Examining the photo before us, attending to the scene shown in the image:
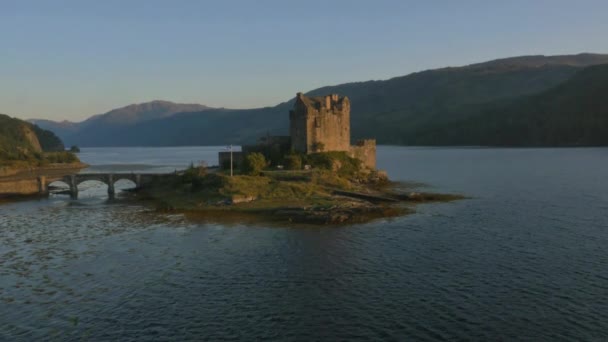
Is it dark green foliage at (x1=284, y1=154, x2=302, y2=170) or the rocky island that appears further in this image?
dark green foliage at (x1=284, y1=154, x2=302, y2=170)

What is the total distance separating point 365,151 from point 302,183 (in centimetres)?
3788

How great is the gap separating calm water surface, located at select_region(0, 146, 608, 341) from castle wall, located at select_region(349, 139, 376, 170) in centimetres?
4697

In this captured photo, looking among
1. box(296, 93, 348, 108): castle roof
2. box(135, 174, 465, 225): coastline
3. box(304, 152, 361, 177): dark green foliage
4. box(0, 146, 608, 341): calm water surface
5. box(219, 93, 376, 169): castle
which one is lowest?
box(0, 146, 608, 341): calm water surface

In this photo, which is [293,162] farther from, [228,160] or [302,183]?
[228,160]

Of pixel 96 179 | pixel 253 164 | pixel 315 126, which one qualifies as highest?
pixel 315 126

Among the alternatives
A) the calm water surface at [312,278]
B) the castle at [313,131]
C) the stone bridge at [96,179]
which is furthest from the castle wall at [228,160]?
the calm water surface at [312,278]

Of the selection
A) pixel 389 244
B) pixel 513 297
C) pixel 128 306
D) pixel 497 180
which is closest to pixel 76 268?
pixel 128 306

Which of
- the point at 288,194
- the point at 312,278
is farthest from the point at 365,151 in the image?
the point at 312,278

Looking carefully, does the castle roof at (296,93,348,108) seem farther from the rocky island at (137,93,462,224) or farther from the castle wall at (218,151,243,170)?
the castle wall at (218,151,243,170)

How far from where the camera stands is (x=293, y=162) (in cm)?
9756

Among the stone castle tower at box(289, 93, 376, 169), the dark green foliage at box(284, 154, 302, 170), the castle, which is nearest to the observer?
the dark green foliage at box(284, 154, 302, 170)

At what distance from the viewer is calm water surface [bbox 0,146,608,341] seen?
29938 millimetres

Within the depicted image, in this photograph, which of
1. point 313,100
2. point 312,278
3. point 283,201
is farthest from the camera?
point 313,100

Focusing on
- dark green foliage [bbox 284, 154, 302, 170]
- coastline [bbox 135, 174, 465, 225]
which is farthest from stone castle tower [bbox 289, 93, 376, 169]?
coastline [bbox 135, 174, 465, 225]
